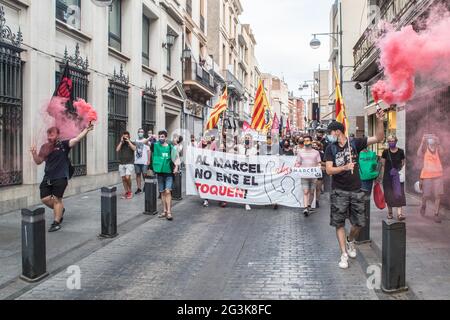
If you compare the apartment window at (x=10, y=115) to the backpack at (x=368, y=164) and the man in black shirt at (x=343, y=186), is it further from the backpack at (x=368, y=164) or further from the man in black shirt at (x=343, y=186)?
the backpack at (x=368, y=164)

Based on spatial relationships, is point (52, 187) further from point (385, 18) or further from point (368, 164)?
point (385, 18)

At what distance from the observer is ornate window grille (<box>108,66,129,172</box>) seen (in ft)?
48.3

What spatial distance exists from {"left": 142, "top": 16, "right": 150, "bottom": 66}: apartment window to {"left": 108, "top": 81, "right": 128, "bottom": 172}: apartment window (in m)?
3.42

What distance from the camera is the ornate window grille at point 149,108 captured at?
1783 cm

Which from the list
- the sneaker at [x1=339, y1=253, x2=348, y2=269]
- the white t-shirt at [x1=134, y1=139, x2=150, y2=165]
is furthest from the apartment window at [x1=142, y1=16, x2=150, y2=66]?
the sneaker at [x1=339, y1=253, x2=348, y2=269]

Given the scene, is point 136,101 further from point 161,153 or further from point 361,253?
point 361,253

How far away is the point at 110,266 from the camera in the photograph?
18.7 ft

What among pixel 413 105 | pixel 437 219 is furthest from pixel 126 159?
pixel 413 105

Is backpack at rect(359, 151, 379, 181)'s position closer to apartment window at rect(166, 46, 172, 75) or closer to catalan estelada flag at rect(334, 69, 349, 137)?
catalan estelada flag at rect(334, 69, 349, 137)

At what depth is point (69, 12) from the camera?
12336 millimetres

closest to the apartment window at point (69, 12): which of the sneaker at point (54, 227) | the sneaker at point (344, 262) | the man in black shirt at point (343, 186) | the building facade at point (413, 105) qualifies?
the sneaker at point (54, 227)

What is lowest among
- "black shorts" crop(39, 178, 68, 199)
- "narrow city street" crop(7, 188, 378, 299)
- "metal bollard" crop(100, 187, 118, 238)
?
"narrow city street" crop(7, 188, 378, 299)

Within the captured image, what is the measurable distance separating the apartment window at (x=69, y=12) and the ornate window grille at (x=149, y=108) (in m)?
4.96
